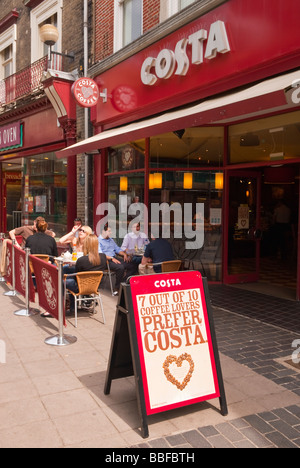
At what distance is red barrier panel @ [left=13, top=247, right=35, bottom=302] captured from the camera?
673 cm

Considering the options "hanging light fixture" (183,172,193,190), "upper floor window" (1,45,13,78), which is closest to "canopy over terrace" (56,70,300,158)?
"hanging light fixture" (183,172,193,190)

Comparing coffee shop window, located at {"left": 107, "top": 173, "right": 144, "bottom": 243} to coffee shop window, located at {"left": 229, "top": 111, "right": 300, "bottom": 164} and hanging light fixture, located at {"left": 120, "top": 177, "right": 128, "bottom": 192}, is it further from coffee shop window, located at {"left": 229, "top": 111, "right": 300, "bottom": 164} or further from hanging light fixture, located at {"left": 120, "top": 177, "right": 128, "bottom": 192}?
coffee shop window, located at {"left": 229, "top": 111, "right": 300, "bottom": 164}

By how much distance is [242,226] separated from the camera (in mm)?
9039

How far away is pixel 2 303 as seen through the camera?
7508 mm

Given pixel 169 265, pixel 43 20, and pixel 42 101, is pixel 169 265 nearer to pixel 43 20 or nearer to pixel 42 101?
pixel 42 101

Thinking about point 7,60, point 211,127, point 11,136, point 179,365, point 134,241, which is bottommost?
point 179,365

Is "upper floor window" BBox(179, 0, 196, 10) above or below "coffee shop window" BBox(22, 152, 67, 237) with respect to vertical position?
above

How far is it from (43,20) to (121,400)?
13.6 metres

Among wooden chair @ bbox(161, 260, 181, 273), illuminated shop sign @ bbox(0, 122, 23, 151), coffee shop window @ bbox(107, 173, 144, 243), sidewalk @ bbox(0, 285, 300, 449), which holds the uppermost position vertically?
illuminated shop sign @ bbox(0, 122, 23, 151)

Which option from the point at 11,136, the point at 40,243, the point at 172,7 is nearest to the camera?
the point at 40,243

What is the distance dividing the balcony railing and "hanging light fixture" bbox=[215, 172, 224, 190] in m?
6.21

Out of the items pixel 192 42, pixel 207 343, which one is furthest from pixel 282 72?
pixel 207 343

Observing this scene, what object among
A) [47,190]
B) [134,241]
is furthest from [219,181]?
[47,190]

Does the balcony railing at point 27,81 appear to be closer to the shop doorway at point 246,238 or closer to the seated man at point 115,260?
the seated man at point 115,260
